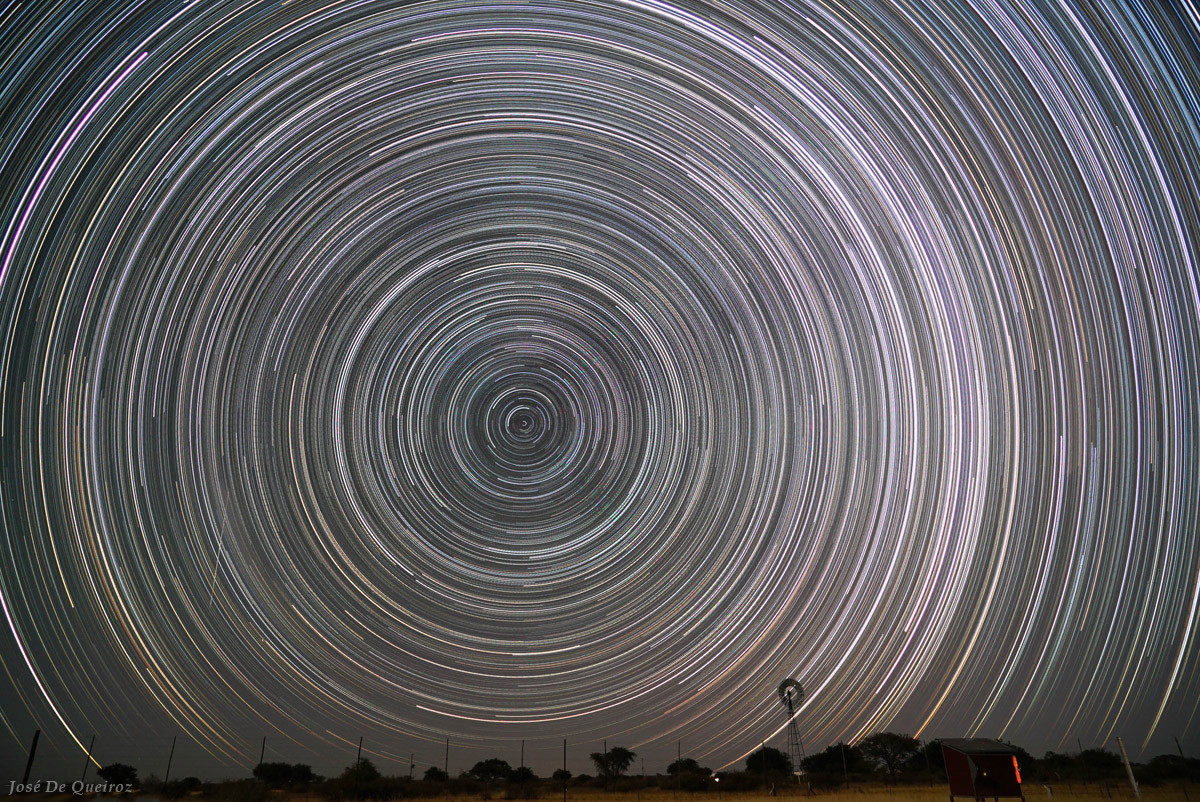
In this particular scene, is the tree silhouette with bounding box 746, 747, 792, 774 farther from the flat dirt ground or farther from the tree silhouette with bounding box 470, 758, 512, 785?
the tree silhouette with bounding box 470, 758, 512, 785

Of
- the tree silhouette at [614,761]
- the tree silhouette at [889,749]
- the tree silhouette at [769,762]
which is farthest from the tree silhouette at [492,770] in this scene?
the tree silhouette at [889,749]

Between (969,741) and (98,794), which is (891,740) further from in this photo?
(98,794)

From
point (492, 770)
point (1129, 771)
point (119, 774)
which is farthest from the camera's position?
point (492, 770)

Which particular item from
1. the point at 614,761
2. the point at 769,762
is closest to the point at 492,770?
the point at 614,761

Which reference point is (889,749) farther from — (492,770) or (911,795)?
(492,770)

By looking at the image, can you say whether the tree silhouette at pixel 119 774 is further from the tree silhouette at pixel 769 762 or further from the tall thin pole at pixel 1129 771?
the tall thin pole at pixel 1129 771
